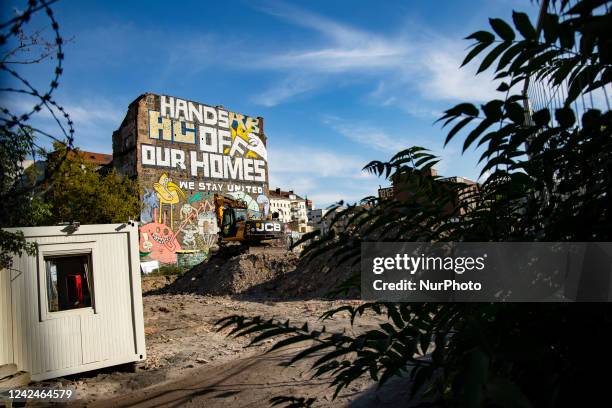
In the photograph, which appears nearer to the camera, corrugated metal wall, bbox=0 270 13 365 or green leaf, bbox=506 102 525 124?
green leaf, bbox=506 102 525 124

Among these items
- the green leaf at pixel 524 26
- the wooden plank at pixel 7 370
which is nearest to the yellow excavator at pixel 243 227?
the wooden plank at pixel 7 370

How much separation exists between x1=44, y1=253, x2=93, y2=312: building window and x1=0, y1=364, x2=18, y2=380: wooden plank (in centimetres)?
96

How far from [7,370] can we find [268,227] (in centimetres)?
1792

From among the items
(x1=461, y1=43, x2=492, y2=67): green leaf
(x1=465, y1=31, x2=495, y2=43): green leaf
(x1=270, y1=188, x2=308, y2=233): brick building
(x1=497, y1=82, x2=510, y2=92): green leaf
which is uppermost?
(x1=270, y1=188, x2=308, y2=233): brick building

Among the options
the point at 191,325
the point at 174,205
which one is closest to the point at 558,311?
the point at 191,325

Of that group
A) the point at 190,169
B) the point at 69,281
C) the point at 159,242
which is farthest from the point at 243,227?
the point at 69,281

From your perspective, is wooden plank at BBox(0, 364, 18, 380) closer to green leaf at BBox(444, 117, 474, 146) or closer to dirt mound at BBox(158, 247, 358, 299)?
green leaf at BBox(444, 117, 474, 146)

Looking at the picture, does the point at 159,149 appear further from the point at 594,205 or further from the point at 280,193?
the point at 280,193

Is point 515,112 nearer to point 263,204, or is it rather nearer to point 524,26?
point 524,26

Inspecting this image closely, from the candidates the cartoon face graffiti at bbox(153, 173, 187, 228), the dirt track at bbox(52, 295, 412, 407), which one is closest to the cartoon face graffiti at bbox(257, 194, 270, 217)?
the cartoon face graffiti at bbox(153, 173, 187, 228)

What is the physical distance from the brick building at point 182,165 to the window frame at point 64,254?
70.7ft

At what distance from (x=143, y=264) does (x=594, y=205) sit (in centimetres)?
2910

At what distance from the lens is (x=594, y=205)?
117cm

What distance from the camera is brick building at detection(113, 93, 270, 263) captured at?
28.9m
